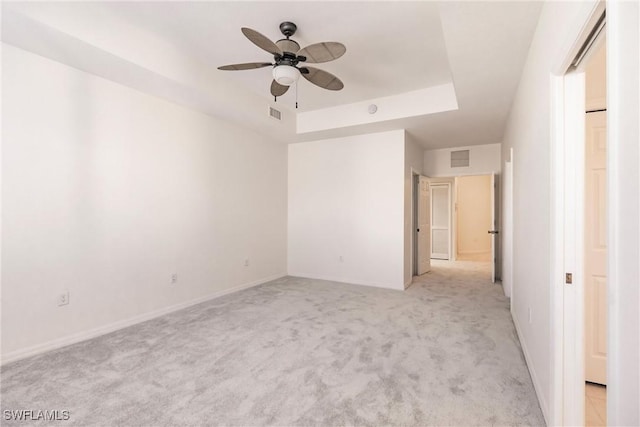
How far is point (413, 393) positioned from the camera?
201 centimetres

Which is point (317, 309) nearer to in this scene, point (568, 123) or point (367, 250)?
point (367, 250)

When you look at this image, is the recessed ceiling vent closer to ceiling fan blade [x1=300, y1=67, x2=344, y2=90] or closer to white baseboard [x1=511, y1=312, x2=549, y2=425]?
ceiling fan blade [x1=300, y1=67, x2=344, y2=90]

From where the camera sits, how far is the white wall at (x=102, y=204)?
252 cm

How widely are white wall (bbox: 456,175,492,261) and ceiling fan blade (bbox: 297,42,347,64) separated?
24.2ft

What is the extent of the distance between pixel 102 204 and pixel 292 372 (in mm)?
2511

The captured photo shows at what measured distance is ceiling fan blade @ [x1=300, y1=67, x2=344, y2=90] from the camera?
2771 mm

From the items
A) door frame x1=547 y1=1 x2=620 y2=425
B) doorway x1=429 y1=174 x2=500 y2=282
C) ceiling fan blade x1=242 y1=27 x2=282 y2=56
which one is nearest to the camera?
door frame x1=547 y1=1 x2=620 y2=425

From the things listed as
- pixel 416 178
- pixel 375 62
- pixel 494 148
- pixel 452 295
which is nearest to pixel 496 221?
pixel 494 148

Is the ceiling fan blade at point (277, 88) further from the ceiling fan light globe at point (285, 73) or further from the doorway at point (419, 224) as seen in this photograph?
the doorway at point (419, 224)

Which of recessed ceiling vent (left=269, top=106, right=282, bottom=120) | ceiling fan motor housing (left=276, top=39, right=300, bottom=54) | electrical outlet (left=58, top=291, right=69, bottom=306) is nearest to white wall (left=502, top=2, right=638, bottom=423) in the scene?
ceiling fan motor housing (left=276, top=39, right=300, bottom=54)

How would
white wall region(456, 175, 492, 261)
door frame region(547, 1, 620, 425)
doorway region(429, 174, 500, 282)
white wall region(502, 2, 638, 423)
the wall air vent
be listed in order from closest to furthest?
1. door frame region(547, 1, 620, 425)
2. white wall region(502, 2, 638, 423)
3. the wall air vent
4. doorway region(429, 174, 500, 282)
5. white wall region(456, 175, 492, 261)

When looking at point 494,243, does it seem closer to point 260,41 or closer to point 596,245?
point 596,245

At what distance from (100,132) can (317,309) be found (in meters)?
3.07

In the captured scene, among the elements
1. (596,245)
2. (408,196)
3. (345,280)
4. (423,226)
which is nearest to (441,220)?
(423,226)
